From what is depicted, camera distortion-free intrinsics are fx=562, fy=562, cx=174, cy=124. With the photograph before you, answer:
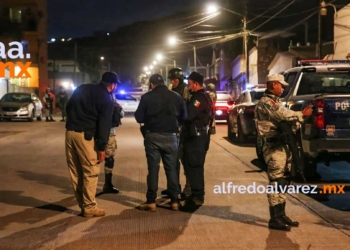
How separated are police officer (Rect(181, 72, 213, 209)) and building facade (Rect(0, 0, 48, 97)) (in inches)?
1441

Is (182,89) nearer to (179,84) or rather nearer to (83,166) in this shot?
(179,84)

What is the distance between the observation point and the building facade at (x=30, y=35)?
145 feet

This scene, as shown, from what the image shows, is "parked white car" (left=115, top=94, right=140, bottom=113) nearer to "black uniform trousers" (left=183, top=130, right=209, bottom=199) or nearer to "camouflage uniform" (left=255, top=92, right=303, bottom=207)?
"black uniform trousers" (left=183, top=130, right=209, bottom=199)

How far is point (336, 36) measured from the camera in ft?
84.3

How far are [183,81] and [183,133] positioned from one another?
107 cm

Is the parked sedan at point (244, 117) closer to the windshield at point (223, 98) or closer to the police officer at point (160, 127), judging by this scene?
the windshield at point (223, 98)

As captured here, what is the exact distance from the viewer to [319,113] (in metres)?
8.30

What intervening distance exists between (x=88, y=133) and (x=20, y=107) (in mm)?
21234

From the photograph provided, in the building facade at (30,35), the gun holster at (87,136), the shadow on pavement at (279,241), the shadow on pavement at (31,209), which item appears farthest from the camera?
the building facade at (30,35)

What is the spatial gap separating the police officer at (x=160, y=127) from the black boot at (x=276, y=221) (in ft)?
4.67

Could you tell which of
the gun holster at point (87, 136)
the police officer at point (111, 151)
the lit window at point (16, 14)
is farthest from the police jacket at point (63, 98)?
the lit window at point (16, 14)

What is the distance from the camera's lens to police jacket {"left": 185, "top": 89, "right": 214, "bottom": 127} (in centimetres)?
725

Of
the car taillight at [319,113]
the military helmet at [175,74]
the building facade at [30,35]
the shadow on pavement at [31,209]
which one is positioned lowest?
the shadow on pavement at [31,209]

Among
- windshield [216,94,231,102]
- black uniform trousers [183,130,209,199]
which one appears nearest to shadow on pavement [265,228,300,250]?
black uniform trousers [183,130,209,199]
